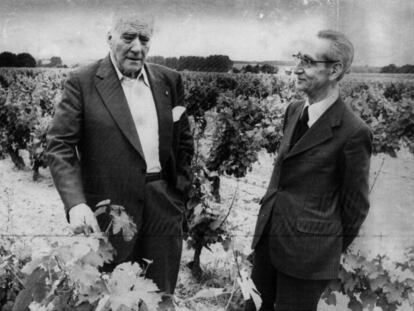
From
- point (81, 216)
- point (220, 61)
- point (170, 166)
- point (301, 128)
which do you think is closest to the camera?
point (81, 216)

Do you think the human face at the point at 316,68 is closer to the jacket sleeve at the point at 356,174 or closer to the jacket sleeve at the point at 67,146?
the jacket sleeve at the point at 356,174

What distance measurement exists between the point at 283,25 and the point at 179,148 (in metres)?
1.36

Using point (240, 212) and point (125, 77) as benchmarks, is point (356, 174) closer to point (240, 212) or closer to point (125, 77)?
point (125, 77)

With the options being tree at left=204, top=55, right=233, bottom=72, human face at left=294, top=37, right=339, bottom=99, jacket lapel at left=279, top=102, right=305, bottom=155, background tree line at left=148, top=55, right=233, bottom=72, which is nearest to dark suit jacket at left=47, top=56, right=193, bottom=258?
jacket lapel at left=279, top=102, right=305, bottom=155

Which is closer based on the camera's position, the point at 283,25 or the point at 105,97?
the point at 105,97

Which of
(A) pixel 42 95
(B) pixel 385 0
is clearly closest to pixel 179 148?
(B) pixel 385 0

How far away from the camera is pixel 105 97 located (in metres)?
2.04

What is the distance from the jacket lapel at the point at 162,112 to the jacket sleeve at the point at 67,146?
340 millimetres

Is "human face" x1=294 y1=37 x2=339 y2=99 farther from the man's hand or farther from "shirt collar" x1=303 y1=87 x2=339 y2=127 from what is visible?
the man's hand

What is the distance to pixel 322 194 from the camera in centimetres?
196

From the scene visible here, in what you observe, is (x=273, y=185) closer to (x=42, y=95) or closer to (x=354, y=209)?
(x=354, y=209)

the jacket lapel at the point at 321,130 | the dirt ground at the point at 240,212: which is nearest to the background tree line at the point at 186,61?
the dirt ground at the point at 240,212

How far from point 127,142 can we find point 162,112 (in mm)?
219

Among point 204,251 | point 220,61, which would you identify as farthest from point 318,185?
point 220,61
